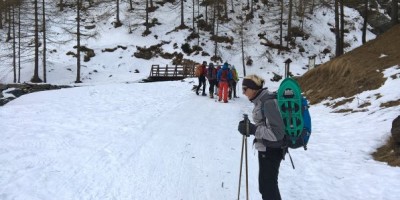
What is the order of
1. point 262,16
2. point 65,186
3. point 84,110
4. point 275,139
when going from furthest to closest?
1. point 262,16
2. point 84,110
3. point 65,186
4. point 275,139

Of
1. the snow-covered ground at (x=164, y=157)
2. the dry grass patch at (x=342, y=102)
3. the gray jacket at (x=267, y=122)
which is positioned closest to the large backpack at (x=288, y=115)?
the gray jacket at (x=267, y=122)

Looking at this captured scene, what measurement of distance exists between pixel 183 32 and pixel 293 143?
145 feet

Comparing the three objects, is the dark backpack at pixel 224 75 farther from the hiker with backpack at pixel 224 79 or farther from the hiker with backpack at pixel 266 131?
the hiker with backpack at pixel 266 131

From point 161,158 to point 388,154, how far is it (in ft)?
15.1

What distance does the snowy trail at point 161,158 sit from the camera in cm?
584

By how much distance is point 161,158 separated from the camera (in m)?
7.62

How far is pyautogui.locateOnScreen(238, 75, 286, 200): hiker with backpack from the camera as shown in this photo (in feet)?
13.1

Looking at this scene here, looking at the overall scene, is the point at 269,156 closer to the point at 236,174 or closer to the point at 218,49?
the point at 236,174

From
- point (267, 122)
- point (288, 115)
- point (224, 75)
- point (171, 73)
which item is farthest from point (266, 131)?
point (171, 73)

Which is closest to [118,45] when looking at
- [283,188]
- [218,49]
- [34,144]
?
[218,49]

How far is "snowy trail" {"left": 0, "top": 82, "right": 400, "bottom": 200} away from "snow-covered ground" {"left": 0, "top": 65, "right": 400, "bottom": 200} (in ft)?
0.06

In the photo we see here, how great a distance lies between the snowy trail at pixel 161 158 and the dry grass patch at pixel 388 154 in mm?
174

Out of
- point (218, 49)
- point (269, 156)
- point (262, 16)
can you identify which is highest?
point (262, 16)

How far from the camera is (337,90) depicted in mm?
15164
